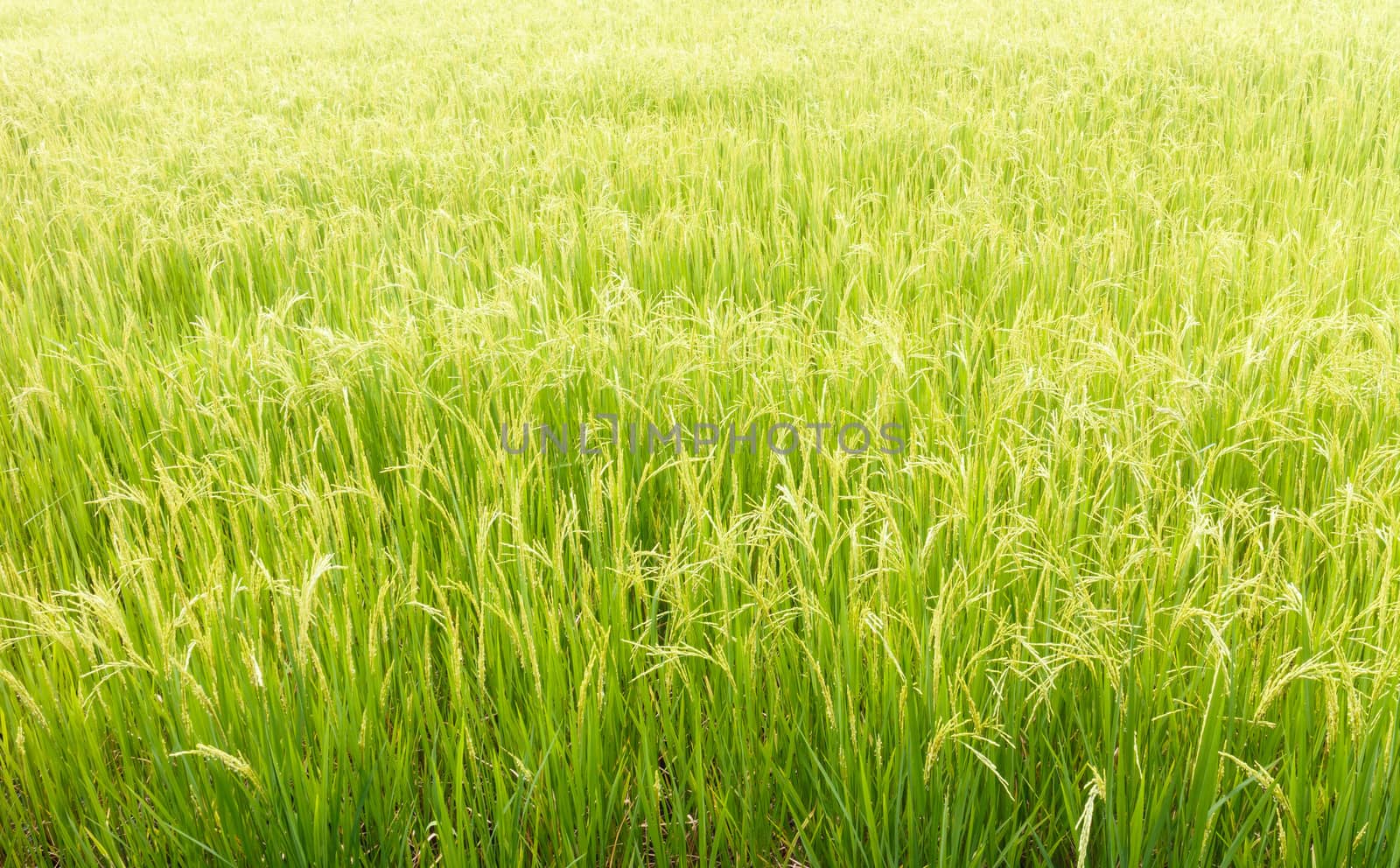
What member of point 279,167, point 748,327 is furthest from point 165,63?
point 748,327

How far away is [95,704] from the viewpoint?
1260 mm

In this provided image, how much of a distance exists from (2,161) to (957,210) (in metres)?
4.61

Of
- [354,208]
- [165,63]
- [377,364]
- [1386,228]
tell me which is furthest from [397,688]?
[165,63]

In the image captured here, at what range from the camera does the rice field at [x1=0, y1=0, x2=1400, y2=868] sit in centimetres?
104

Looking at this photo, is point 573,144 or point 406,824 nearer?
point 406,824

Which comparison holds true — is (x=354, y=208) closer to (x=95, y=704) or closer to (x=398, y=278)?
(x=398, y=278)

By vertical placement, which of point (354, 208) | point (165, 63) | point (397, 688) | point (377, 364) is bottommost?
point (397, 688)

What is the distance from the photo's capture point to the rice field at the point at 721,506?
3.43 feet

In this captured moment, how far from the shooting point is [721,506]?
163 centimetres

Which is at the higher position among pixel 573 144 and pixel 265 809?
pixel 573 144

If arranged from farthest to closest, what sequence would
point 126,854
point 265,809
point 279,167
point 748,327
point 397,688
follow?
point 279,167
point 748,327
point 397,688
point 126,854
point 265,809

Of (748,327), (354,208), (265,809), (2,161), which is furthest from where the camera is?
(2,161)

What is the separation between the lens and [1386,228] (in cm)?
273

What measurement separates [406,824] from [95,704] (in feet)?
1.76
